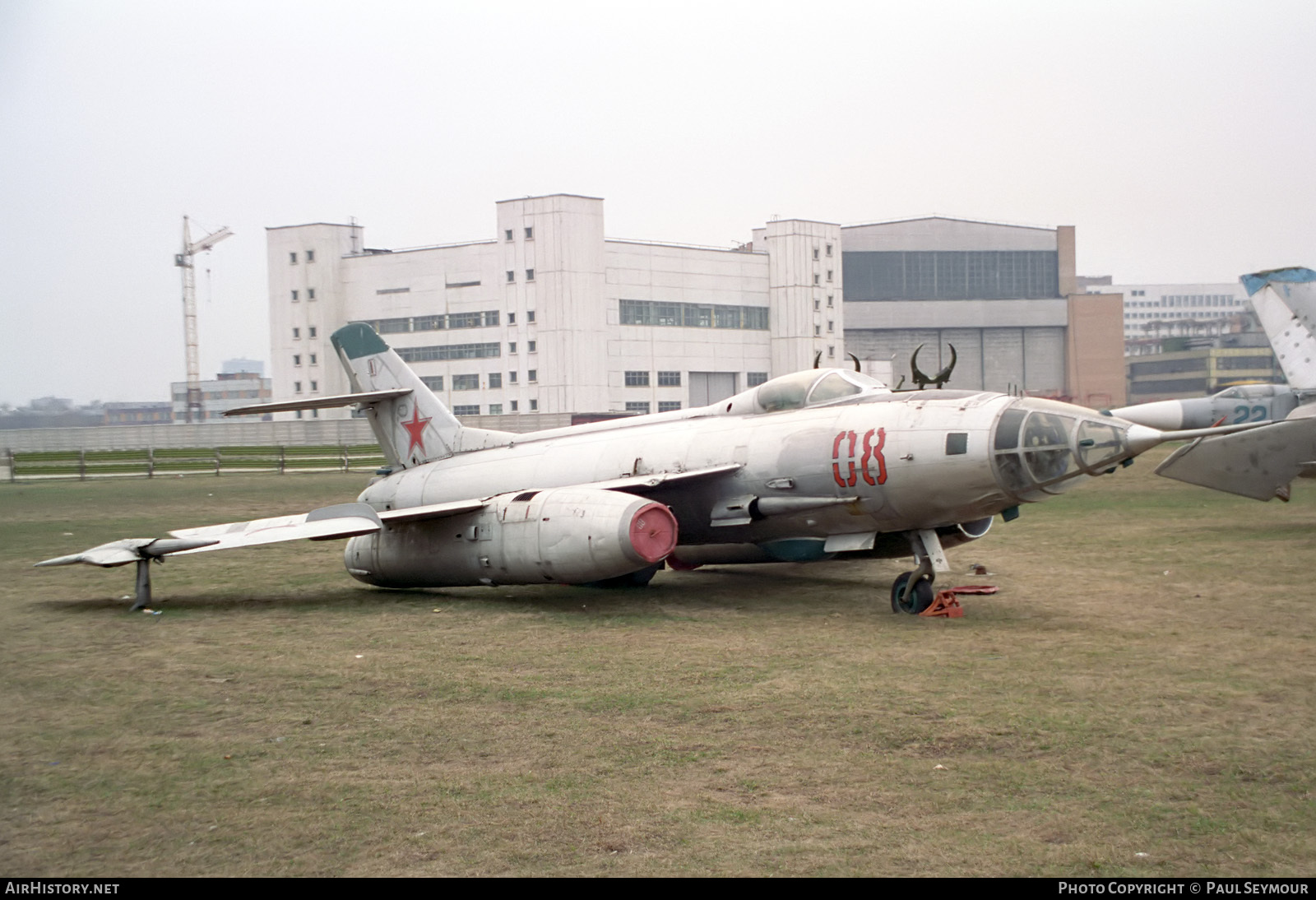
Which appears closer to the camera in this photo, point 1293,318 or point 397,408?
point 397,408

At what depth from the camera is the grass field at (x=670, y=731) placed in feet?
17.1

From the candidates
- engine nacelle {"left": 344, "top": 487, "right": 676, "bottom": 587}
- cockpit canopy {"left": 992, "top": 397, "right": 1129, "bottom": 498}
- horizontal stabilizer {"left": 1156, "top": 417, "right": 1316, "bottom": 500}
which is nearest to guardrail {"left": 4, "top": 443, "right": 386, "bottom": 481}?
engine nacelle {"left": 344, "top": 487, "right": 676, "bottom": 587}

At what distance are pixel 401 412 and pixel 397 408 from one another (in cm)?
9

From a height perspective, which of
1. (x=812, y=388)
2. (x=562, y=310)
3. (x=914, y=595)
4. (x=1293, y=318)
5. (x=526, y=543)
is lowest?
(x=914, y=595)

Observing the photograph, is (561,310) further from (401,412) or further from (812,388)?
(812,388)

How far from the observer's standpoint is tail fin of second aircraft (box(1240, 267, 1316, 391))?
69.6ft

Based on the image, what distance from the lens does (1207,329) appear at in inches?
4547

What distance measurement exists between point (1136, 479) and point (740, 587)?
21.3 meters

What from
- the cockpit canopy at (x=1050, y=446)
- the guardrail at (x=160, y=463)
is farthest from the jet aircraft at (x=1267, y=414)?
the guardrail at (x=160, y=463)

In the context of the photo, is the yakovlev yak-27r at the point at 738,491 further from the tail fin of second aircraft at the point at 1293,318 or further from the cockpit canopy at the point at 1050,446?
the tail fin of second aircraft at the point at 1293,318

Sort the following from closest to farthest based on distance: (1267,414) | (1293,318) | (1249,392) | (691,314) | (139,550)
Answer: (139,550)
(1293,318)
(1267,414)
(1249,392)
(691,314)

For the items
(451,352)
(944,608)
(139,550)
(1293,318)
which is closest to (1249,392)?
(1293,318)

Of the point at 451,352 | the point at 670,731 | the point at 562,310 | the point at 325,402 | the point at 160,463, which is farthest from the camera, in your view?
the point at 451,352

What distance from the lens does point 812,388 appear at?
1340 cm
